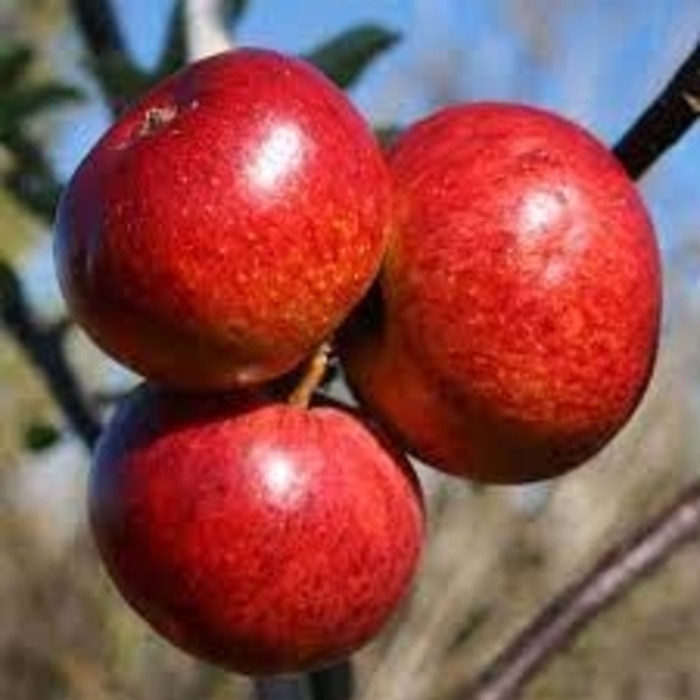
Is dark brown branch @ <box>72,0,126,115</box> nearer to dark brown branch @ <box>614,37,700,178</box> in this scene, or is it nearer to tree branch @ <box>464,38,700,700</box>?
tree branch @ <box>464,38,700,700</box>

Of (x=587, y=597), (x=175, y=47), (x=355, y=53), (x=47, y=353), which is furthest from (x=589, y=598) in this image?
(x=47, y=353)

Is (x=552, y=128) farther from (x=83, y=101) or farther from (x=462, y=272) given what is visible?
(x=83, y=101)

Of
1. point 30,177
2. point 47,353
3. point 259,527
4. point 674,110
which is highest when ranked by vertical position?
point 674,110

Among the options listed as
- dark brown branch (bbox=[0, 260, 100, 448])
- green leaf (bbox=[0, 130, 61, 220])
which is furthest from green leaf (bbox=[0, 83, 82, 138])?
dark brown branch (bbox=[0, 260, 100, 448])

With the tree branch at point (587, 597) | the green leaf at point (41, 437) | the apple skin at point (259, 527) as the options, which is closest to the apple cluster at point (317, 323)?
the apple skin at point (259, 527)

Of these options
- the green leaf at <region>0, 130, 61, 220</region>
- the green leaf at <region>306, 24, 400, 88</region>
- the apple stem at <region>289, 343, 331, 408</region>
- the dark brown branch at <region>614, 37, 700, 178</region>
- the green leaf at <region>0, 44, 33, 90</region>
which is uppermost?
the dark brown branch at <region>614, 37, 700, 178</region>

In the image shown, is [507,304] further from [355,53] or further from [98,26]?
[98,26]
